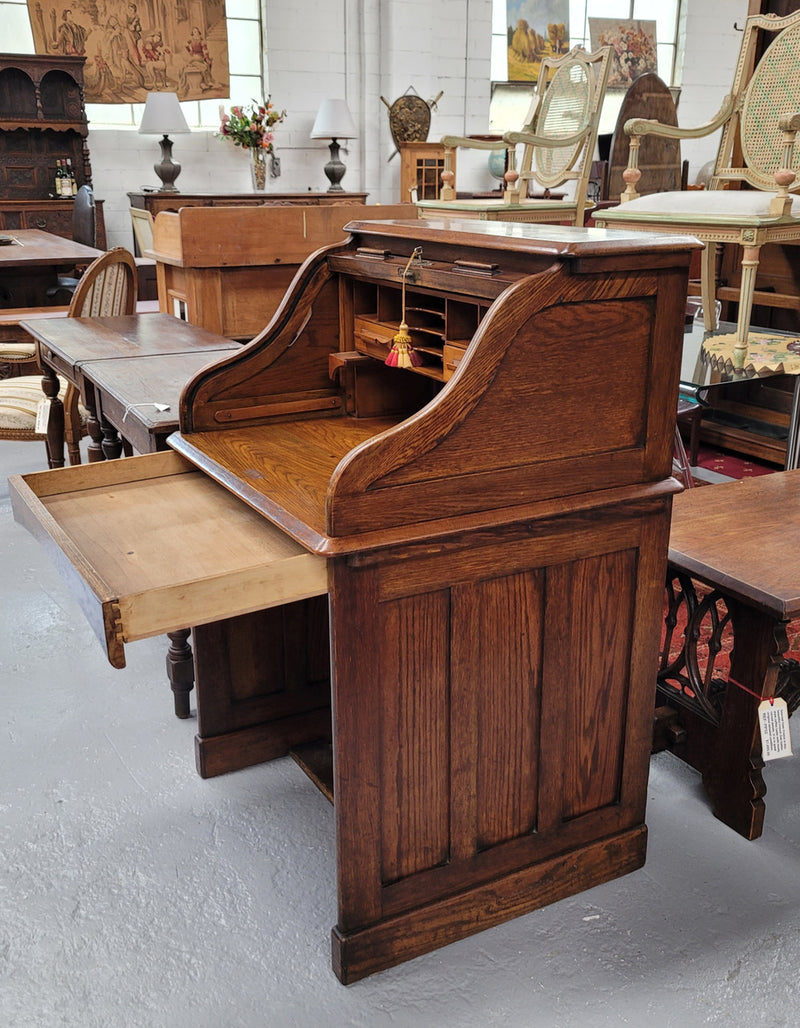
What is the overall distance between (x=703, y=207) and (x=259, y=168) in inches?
221

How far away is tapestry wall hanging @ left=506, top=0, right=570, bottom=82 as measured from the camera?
9.34 m

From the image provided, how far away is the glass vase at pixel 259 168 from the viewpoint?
334 inches

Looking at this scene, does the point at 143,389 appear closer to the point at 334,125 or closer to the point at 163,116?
the point at 163,116

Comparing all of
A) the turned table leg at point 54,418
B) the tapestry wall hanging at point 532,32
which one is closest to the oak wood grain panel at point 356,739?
the turned table leg at point 54,418

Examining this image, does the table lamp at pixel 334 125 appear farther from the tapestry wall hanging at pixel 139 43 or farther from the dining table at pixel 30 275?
the dining table at pixel 30 275

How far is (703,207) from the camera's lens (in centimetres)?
376

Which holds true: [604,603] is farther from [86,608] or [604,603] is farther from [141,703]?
[141,703]

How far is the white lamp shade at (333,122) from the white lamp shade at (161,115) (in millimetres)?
1163

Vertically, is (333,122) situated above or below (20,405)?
above

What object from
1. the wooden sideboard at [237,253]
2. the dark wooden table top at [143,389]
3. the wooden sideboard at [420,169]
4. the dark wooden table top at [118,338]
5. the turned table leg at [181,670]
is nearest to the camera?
the dark wooden table top at [143,389]

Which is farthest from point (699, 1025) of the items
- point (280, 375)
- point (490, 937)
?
point (280, 375)

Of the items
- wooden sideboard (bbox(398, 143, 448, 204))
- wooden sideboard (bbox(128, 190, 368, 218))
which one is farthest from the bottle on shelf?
wooden sideboard (bbox(398, 143, 448, 204))

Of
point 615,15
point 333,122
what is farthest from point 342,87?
point 615,15

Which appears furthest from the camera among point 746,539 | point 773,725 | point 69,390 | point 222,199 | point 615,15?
point 615,15
